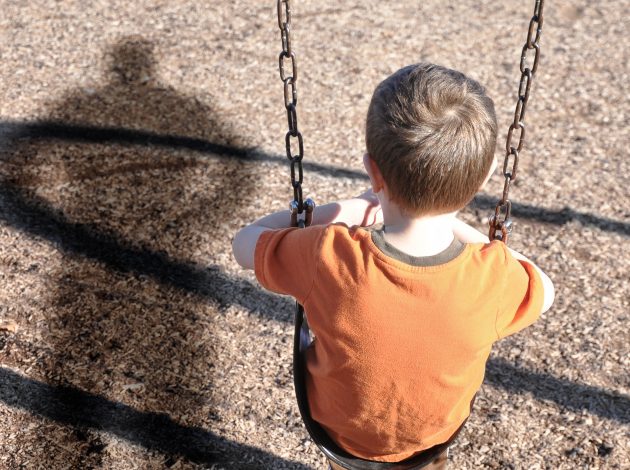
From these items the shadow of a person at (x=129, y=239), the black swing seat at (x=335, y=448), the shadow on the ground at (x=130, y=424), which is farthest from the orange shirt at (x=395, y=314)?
the shadow of a person at (x=129, y=239)

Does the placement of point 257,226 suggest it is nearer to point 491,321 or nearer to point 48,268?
point 491,321

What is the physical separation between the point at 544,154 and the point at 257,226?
2941mm

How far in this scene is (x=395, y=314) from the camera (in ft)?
5.80

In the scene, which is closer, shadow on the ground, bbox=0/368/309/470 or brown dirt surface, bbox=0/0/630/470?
shadow on the ground, bbox=0/368/309/470

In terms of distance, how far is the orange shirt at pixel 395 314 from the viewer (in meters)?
1.76

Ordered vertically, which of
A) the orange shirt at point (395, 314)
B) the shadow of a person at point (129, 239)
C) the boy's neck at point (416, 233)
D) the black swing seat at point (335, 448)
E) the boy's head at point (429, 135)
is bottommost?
the shadow of a person at point (129, 239)

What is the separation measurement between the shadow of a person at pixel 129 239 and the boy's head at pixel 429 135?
5.00 ft

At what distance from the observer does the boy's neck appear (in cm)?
178

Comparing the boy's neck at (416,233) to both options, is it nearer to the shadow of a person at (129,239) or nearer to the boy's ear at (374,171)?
the boy's ear at (374,171)

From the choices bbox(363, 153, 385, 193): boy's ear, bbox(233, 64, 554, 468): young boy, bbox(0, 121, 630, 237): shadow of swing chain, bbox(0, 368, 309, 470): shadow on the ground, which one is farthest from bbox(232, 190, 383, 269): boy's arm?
bbox(0, 121, 630, 237): shadow of swing chain

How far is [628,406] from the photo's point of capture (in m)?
3.09

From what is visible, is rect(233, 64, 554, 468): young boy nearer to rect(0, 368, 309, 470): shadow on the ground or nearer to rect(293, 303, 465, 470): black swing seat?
rect(293, 303, 465, 470): black swing seat

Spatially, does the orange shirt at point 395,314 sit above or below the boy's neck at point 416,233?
below

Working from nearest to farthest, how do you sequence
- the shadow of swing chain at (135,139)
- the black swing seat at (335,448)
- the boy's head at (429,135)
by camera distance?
the boy's head at (429,135) < the black swing seat at (335,448) < the shadow of swing chain at (135,139)
